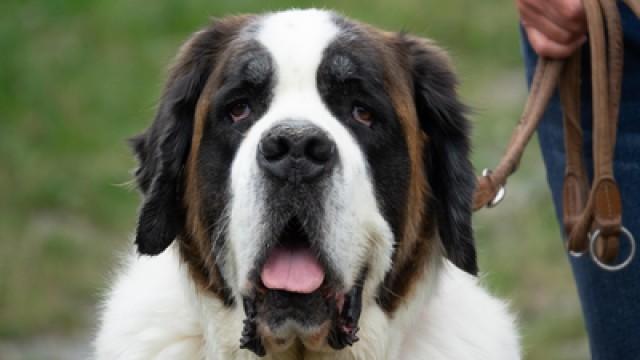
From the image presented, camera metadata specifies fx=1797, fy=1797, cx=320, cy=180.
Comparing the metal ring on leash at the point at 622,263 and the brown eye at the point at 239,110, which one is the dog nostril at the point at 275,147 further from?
the metal ring on leash at the point at 622,263

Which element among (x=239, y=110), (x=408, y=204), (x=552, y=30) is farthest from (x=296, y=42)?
(x=552, y=30)

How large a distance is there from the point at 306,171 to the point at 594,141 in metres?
1.09

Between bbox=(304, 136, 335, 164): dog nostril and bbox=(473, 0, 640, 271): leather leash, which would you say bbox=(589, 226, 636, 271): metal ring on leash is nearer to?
bbox=(473, 0, 640, 271): leather leash

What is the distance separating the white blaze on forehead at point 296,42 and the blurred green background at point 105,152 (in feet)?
1.93

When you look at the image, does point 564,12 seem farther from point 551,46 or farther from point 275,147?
point 275,147

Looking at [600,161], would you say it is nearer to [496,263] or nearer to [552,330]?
[552,330]

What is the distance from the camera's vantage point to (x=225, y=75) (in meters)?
4.97

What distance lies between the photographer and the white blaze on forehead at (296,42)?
4844 millimetres

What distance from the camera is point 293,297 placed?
469 cm

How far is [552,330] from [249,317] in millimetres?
3745

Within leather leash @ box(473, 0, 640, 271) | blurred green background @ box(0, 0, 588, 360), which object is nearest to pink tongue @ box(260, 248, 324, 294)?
leather leash @ box(473, 0, 640, 271)

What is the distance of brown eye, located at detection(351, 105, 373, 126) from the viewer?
4902 mm

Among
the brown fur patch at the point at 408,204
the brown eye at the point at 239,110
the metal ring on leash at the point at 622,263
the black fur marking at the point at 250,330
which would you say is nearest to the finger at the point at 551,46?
the brown fur patch at the point at 408,204

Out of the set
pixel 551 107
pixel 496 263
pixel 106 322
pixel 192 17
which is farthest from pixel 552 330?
pixel 192 17
